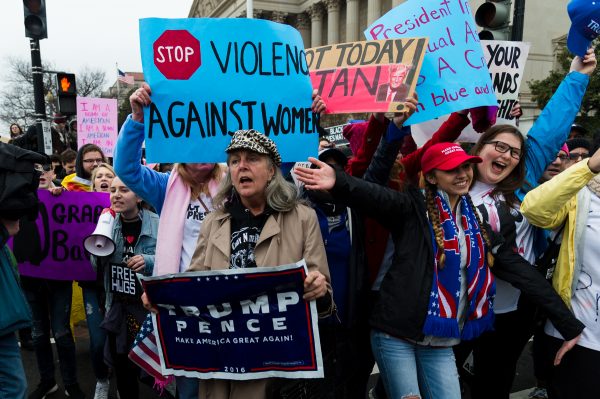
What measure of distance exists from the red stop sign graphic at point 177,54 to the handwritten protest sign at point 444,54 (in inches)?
59.5

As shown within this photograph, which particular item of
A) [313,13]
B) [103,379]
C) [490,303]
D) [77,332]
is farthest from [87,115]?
[313,13]

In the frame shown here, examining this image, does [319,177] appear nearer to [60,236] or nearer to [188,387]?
[188,387]

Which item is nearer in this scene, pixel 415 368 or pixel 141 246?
Answer: pixel 415 368

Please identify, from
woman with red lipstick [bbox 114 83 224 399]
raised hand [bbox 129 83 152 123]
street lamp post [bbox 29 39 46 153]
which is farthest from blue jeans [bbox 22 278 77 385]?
street lamp post [bbox 29 39 46 153]

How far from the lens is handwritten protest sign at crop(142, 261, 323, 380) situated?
7.11ft

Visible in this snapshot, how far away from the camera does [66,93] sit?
894 cm

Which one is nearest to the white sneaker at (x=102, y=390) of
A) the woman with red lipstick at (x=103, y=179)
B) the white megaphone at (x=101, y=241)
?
the white megaphone at (x=101, y=241)

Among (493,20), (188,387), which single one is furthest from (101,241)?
(493,20)

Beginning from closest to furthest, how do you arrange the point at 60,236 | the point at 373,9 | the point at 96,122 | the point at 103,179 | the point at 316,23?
the point at 60,236
the point at 103,179
the point at 96,122
the point at 373,9
the point at 316,23

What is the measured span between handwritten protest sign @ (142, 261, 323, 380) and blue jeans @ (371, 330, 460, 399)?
0.50m

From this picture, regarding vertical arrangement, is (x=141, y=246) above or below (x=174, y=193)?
below

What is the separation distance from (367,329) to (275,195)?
1.23 meters

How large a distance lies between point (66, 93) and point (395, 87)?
7.99 meters

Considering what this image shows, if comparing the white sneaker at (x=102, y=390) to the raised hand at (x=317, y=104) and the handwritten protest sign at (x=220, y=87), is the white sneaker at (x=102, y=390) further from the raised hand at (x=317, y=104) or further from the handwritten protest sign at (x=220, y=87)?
the raised hand at (x=317, y=104)
